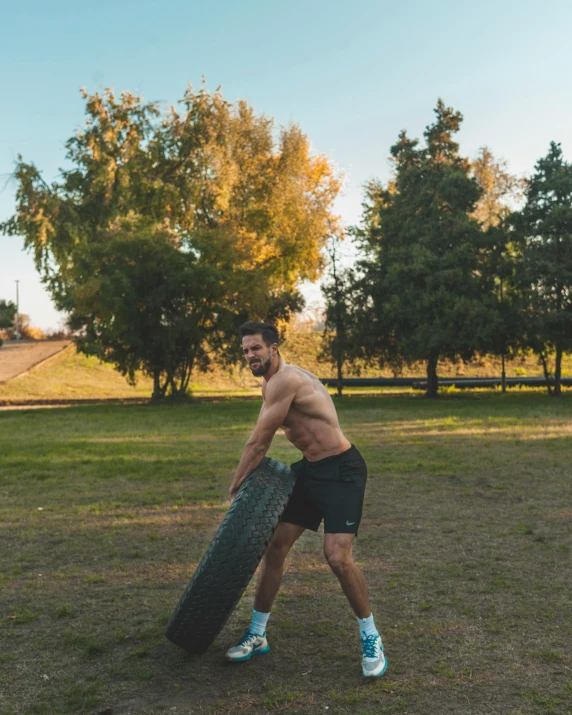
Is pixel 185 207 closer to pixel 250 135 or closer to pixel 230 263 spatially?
pixel 250 135

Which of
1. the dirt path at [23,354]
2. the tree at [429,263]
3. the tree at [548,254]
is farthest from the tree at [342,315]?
the dirt path at [23,354]

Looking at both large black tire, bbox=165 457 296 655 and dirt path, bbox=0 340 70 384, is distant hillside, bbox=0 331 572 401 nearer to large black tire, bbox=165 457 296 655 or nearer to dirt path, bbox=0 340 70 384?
dirt path, bbox=0 340 70 384

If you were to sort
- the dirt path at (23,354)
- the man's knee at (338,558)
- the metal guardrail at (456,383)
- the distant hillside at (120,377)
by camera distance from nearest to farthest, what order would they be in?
the man's knee at (338,558) < the distant hillside at (120,377) < the metal guardrail at (456,383) < the dirt path at (23,354)

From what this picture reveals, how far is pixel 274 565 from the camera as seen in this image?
5.14 meters

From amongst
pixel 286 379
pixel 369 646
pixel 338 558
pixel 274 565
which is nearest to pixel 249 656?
pixel 274 565

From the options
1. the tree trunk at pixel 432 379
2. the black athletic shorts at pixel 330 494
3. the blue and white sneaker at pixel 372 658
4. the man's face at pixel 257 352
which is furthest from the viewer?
the tree trunk at pixel 432 379

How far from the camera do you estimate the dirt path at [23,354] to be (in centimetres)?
4184

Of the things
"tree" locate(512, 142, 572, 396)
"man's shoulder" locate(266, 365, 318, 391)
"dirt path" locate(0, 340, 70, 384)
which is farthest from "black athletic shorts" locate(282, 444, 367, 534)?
"dirt path" locate(0, 340, 70, 384)

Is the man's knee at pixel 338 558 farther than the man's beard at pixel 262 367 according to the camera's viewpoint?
No

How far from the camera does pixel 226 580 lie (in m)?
4.77

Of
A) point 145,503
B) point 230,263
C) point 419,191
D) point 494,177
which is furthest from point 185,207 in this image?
point 145,503

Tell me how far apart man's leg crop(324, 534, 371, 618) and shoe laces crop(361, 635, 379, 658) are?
0.14 m

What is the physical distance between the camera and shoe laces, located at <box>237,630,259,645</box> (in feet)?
16.5

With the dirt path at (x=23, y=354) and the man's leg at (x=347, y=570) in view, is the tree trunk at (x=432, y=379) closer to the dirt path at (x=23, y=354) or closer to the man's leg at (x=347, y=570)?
the dirt path at (x=23, y=354)
